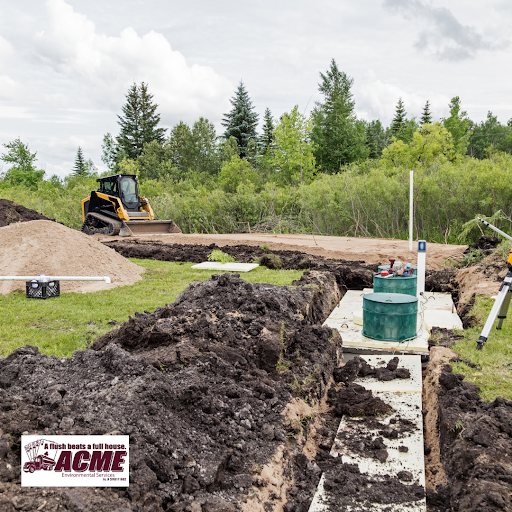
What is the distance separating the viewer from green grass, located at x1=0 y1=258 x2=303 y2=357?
4.93 m

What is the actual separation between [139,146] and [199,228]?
34.0m

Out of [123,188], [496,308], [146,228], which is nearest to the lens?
[496,308]

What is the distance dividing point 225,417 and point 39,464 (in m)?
1.16

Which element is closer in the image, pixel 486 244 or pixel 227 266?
pixel 227 266

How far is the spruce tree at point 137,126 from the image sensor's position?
50.6m

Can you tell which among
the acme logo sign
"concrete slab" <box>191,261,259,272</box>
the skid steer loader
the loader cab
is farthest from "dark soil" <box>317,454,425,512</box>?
the loader cab

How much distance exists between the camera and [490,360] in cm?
409

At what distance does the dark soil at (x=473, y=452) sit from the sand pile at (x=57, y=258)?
20.9 ft

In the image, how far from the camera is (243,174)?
32.2 m

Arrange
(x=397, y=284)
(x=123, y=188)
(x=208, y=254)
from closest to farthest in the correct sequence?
(x=397, y=284) < (x=208, y=254) < (x=123, y=188)

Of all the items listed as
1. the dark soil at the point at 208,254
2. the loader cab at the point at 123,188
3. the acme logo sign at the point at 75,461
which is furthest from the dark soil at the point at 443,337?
the loader cab at the point at 123,188

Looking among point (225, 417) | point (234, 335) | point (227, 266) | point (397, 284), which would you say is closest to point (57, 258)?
point (227, 266)

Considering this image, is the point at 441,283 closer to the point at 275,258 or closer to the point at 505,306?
the point at 275,258

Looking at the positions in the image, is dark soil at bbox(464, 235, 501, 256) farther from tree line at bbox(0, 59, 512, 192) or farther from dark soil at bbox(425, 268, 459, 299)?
tree line at bbox(0, 59, 512, 192)
